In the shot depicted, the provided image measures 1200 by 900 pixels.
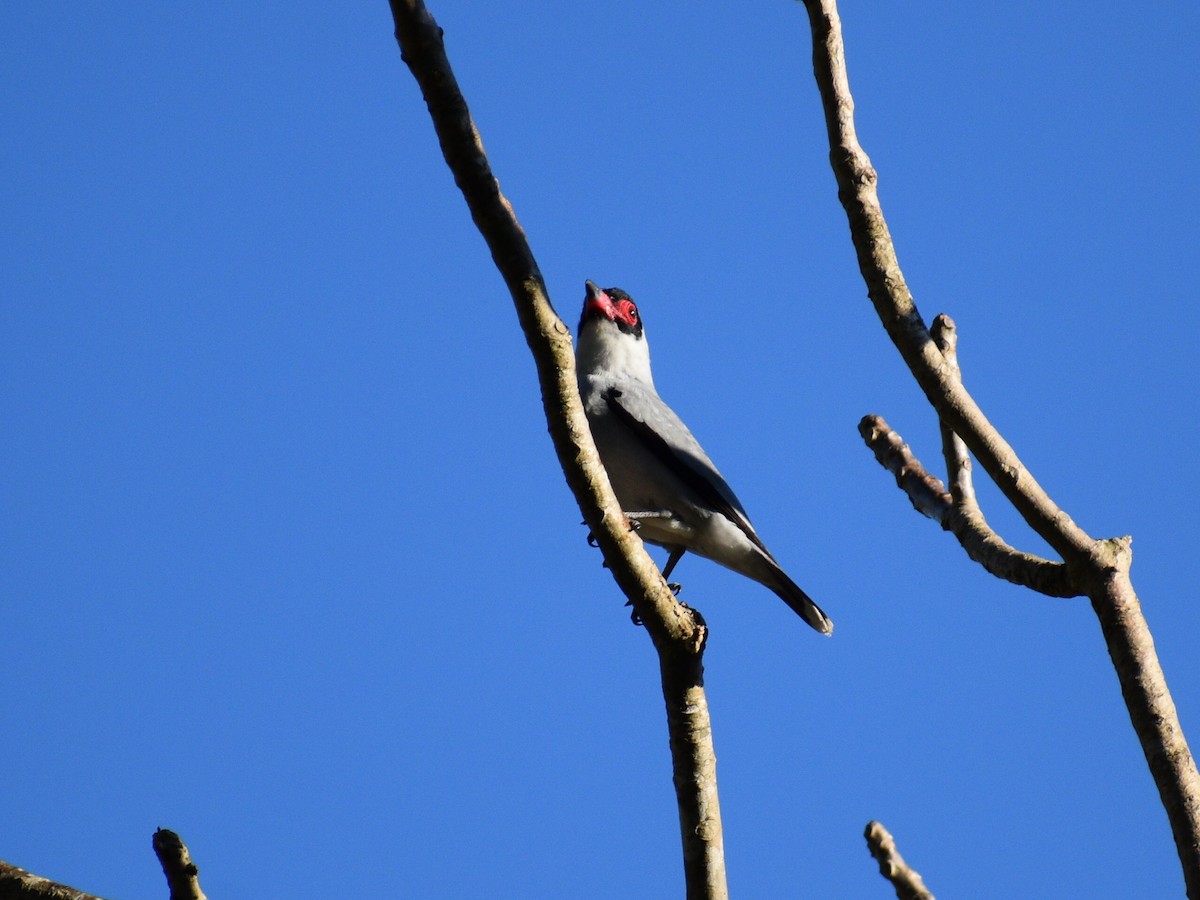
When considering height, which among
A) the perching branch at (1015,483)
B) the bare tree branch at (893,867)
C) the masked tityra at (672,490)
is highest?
the masked tityra at (672,490)

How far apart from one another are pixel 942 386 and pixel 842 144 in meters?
0.83

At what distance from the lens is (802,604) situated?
6.55 meters

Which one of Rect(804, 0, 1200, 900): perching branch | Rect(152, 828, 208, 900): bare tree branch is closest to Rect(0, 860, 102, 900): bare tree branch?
Rect(152, 828, 208, 900): bare tree branch

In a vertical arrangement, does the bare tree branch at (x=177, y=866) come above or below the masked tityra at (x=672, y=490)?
below

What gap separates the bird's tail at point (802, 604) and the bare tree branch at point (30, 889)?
408cm

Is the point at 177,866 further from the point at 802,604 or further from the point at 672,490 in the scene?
the point at 802,604

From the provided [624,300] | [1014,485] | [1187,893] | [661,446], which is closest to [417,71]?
[1014,485]

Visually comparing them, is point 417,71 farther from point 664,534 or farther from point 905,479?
point 664,534

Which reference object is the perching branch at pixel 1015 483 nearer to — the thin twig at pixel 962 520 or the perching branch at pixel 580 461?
the thin twig at pixel 962 520

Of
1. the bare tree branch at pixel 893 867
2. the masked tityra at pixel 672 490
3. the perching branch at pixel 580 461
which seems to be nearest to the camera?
the bare tree branch at pixel 893 867

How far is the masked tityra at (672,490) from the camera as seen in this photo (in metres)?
6.32

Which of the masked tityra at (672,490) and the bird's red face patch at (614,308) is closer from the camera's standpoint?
the masked tityra at (672,490)

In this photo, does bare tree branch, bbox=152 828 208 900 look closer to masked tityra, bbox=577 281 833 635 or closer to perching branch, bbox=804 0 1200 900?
perching branch, bbox=804 0 1200 900

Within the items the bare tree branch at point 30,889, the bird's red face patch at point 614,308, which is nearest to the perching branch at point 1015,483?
the bare tree branch at point 30,889
